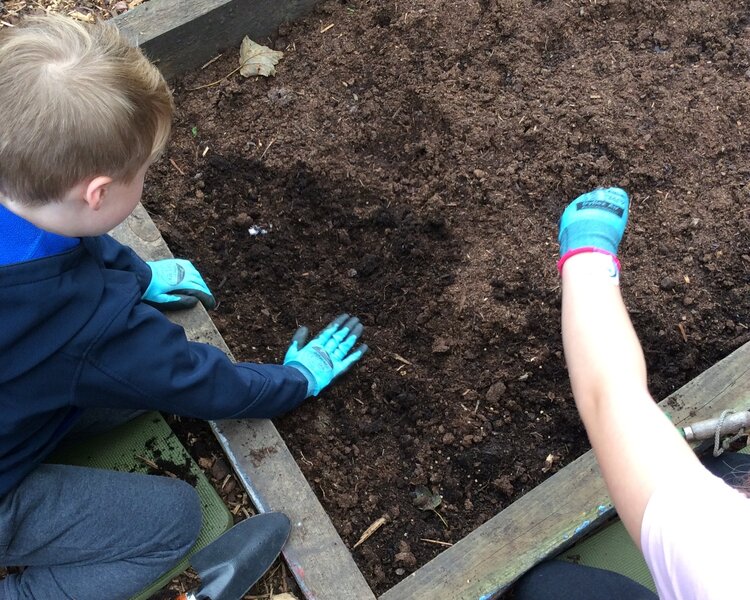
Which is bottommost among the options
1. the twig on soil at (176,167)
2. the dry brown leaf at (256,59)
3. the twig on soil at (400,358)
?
the twig on soil at (400,358)

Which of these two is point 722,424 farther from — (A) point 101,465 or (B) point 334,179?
(A) point 101,465

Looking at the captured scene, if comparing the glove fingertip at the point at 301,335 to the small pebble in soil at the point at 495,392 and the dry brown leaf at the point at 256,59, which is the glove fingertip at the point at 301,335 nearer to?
the small pebble in soil at the point at 495,392

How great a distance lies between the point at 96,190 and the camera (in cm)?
146

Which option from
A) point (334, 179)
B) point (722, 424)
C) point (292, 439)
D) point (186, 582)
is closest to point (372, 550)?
point (292, 439)

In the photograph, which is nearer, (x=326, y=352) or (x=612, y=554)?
(x=612, y=554)

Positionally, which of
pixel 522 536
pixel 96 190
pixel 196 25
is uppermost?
pixel 96 190

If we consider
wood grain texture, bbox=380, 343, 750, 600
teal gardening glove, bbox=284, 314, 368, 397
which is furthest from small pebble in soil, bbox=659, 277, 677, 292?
teal gardening glove, bbox=284, 314, 368, 397

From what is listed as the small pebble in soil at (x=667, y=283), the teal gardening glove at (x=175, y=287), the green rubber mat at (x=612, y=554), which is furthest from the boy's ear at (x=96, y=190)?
the small pebble in soil at (x=667, y=283)

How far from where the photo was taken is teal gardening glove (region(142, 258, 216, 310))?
2.14 metres

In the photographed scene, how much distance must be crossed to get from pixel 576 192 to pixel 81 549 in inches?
74.6

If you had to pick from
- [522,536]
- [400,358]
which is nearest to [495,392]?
[400,358]

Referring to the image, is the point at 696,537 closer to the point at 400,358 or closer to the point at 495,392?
the point at 495,392

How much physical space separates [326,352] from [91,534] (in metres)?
0.82

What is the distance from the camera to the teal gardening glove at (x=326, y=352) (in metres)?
2.14
